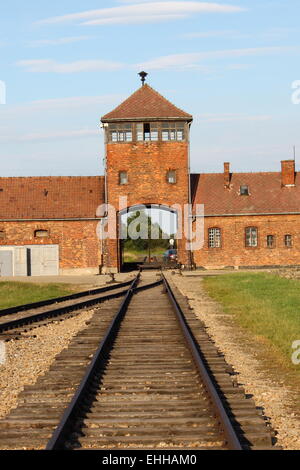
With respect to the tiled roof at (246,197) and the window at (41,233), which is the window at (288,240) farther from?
the window at (41,233)

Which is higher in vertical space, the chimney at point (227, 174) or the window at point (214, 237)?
the chimney at point (227, 174)

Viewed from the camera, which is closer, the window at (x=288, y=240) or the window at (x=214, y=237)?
the window at (x=214, y=237)

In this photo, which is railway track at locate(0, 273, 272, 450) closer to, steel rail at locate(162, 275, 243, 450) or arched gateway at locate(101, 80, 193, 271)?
steel rail at locate(162, 275, 243, 450)

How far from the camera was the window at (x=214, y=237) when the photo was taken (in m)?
44.1

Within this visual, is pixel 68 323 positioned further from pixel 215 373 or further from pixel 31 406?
pixel 31 406

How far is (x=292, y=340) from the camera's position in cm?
1212

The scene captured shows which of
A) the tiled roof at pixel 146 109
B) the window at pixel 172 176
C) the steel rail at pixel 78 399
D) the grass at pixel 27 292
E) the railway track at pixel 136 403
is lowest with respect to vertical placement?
the grass at pixel 27 292

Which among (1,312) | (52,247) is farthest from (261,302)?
(52,247)

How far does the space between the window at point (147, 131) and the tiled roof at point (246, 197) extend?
205 inches

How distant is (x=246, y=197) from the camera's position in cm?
4572

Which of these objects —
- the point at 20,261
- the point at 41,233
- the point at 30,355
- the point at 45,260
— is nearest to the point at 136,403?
the point at 30,355

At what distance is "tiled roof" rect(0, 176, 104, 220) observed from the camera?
43031mm

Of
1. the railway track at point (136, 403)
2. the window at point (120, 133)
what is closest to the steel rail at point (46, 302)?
the railway track at point (136, 403)

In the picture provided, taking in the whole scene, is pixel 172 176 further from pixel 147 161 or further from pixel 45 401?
pixel 45 401
